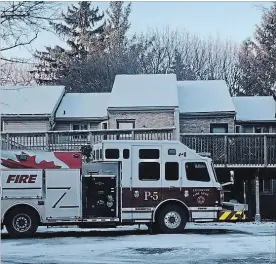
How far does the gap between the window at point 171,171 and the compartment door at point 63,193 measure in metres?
2.77

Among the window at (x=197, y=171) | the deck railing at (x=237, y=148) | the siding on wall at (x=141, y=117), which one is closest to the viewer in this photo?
the window at (x=197, y=171)

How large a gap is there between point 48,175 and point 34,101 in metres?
15.8

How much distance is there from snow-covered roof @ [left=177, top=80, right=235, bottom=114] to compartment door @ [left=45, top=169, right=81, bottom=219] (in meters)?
13.5

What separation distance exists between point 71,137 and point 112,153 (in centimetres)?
682

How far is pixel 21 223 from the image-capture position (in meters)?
18.1

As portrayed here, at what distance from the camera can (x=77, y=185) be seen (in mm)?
18562

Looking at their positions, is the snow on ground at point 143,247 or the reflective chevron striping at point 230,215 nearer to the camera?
the snow on ground at point 143,247

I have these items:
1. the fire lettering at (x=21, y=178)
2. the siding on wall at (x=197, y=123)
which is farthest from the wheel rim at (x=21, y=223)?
the siding on wall at (x=197, y=123)

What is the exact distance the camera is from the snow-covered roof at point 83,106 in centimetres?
3291

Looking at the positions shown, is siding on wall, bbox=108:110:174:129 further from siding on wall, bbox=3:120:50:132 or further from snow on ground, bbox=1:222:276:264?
snow on ground, bbox=1:222:276:264

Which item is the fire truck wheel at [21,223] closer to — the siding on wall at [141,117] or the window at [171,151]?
the window at [171,151]

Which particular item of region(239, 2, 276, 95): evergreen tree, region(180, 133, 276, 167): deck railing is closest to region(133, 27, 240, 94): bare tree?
region(239, 2, 276, 95): evergreen tree

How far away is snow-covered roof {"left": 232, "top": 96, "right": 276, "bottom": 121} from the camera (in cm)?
3284

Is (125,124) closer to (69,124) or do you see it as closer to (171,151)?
(69,124)
